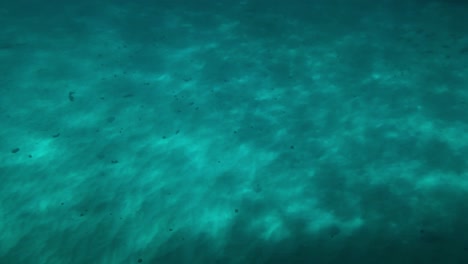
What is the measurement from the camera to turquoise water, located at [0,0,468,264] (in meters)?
11.1

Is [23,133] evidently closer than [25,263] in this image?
No

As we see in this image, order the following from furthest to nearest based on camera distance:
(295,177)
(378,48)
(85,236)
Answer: (378,48) < (295,177) < (85,236)

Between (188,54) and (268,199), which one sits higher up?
(188,54)

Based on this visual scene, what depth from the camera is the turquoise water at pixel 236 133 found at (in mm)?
11148

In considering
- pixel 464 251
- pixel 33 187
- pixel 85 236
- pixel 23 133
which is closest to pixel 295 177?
pixel 464 251

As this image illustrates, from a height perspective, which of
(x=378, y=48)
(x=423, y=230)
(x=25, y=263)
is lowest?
(x=25, y=263)

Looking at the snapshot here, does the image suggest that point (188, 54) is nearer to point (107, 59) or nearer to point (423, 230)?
point (107, 59)

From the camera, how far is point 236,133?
48.5 feet

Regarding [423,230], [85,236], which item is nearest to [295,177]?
[423,230]

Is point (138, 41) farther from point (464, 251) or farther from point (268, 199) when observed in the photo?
point (464, 251)

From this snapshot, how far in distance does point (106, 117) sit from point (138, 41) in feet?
20.0

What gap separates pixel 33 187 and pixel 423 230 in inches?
536

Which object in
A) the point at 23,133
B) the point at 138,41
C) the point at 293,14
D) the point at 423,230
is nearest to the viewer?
the point at 423,230

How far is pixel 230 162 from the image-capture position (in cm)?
1364
